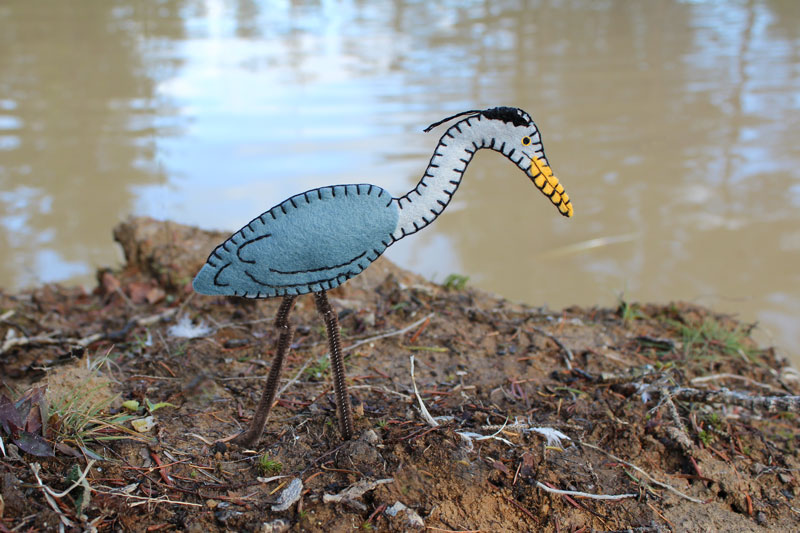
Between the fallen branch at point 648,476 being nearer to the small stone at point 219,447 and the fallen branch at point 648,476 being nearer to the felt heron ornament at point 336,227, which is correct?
the felt heron ornament at point 336,227

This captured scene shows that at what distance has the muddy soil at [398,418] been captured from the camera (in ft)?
7.11

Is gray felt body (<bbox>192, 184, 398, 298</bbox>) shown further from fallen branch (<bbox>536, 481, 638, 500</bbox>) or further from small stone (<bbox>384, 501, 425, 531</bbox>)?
fallen branch (<bbox>536, 481, 638, 500</bbox>)

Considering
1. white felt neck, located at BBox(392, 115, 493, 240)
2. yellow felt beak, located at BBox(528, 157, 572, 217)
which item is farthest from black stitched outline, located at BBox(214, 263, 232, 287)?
yellow felt beak, located at BBox(528, 157, 572, 217)

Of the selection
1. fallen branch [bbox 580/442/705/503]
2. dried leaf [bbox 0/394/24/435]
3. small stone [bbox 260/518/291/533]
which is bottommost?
fallen branch [bbox 580/442/705/503]

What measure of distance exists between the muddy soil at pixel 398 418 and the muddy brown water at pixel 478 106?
4.25 feet

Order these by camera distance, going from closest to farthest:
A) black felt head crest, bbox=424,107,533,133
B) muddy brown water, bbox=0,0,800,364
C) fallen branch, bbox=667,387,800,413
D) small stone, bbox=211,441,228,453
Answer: black felt head crest, bbox=424,107,533,133, small stone, bbox=211,441,228,453, fallen branch, bbox=667,387,800,413, muddy brown water, bbox=0,0,800,364

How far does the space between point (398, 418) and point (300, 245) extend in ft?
2.83

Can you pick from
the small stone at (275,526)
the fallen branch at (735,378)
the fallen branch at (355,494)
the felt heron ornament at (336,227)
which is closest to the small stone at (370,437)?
the fallen branch at (355,494)

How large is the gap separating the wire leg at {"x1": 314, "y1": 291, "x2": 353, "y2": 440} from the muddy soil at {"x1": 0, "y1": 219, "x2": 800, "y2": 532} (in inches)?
3.3

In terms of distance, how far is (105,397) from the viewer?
2.58 m

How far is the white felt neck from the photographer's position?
2232 millimetres

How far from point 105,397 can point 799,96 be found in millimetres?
9603

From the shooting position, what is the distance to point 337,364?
7.63ft

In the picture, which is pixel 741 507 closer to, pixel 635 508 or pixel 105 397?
pixel 635 508
